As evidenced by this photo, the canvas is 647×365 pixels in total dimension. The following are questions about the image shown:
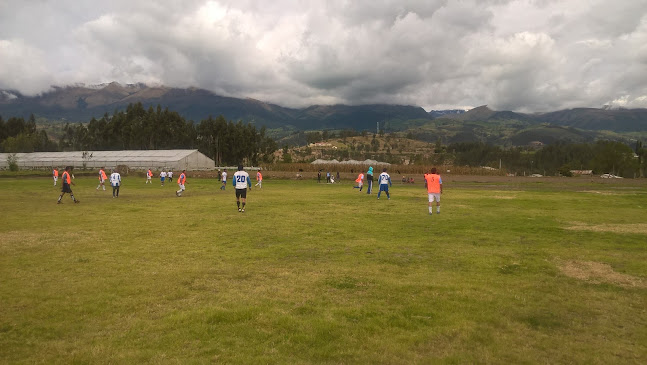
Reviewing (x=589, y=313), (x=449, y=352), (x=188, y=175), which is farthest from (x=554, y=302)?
(x=188, y=175)

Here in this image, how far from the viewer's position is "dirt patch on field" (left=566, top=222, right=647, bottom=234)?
15.0 meters

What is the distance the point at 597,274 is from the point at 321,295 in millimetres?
6445

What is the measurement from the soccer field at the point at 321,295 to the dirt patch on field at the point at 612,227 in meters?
0.26

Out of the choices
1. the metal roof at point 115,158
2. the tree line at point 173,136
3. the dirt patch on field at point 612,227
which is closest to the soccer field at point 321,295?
the dirt patch on field at point 612,227

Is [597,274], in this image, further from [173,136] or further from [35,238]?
[173,136]

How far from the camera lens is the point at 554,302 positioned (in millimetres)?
7117

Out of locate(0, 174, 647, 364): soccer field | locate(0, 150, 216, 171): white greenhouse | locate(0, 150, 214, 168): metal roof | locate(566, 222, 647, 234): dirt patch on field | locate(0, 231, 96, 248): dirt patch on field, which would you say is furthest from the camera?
locate(0, 150, 214, 168): metal roof

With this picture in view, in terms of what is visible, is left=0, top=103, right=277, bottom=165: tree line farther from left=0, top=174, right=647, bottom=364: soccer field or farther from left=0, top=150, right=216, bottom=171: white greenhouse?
left=0, top=174, right=647, bottom=364: soccer field

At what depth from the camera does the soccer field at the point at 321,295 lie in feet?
17.3

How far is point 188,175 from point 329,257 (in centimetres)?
6634

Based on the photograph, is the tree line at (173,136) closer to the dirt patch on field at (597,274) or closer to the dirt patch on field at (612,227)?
the dirt patch on field at (612,227)

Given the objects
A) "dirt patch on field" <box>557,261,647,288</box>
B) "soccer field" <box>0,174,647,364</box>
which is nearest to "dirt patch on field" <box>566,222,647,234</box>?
"soccer field" <box>0,174,647,364</box>

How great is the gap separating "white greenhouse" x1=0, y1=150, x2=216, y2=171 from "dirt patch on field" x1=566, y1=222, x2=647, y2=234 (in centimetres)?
7622

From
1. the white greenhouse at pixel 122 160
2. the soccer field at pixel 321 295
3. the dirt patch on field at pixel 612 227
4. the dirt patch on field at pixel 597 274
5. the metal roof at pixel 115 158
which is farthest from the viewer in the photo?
the metal roof at pixel 115 158
